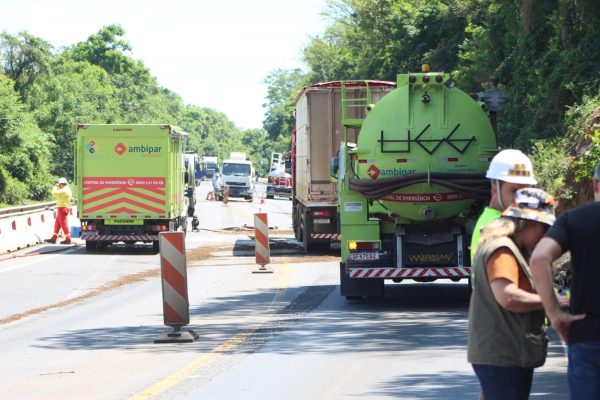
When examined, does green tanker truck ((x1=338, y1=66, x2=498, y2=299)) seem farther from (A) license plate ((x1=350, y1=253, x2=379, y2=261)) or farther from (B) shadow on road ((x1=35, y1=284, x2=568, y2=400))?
(B) shadow on road ((x1=35, y1=284, x2=568, y2=400))

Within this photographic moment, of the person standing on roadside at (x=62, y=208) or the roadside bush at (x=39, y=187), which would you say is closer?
the person standing on roadside at (x=62, y=208)

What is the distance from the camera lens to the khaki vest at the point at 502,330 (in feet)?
19.4

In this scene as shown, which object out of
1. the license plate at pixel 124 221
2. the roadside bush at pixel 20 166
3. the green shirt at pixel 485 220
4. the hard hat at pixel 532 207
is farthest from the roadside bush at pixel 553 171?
the roadside bush at pixel 20 166

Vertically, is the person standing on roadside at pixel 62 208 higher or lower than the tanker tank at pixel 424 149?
lower

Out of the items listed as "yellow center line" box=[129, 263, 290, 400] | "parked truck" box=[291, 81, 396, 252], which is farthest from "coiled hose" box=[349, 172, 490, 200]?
"parked truck" box=[291, 81, 396, 252]

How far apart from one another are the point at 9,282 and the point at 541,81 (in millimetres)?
22041

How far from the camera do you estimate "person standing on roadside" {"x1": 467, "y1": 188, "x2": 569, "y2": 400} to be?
19.4ft

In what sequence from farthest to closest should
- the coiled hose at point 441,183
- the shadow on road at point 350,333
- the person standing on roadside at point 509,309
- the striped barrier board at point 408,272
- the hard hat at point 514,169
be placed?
the striped barrier board at point 408,272 → the coiled hose at point 441,183 → the shadow on road at point 350,333 → the hard hat at point 514,169 → the person standing on roadside at point 509,309

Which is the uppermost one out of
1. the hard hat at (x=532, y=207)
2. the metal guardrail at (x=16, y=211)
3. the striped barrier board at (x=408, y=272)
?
the hard hat at (x=532, y=207)

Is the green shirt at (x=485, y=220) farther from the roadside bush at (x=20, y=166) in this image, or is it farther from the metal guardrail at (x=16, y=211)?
the roadside bush at (x=20, y=166)

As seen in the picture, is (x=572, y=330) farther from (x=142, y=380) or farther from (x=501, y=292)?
(x=142, y=380)

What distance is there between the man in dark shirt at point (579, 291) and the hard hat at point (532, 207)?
0.22 metres

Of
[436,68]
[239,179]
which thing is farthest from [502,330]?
[239,179]

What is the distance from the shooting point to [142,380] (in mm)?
10961
